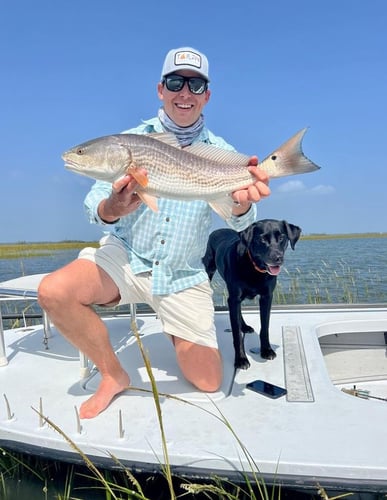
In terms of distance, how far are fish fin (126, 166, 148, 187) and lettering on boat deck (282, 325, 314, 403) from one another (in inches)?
72.5

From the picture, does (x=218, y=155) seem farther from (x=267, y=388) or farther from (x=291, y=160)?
(x=267, y=388)

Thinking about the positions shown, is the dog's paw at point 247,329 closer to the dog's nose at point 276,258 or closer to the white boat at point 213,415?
the white boat at point 213,415

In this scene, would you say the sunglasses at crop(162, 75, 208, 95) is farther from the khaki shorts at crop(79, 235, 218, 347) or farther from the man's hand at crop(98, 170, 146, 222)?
the khaki shorts at crop(79, 235, 218, 347)

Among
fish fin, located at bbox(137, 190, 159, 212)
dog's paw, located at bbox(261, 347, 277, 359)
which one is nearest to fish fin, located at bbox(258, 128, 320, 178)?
fish fin, located at bbox(137, 190, 159, 212)

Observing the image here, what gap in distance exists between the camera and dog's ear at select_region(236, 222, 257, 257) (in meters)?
→ 3.88

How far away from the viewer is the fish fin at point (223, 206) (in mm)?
3026

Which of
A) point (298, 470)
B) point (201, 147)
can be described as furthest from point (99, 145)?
point (298, 470)

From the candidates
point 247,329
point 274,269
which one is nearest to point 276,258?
point 274,269

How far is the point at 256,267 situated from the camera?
3.87m

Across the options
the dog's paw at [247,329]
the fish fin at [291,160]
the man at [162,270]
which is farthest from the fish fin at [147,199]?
the dog's paw at [247,329]

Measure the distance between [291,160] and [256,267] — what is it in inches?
55.3

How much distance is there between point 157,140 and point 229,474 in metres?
2.02

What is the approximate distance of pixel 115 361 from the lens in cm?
329

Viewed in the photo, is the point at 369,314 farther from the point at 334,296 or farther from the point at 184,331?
the point at 334,296
